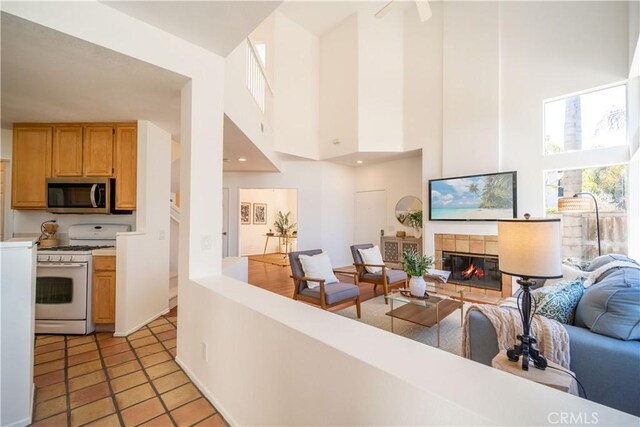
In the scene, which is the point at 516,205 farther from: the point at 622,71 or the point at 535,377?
the point at 535,377

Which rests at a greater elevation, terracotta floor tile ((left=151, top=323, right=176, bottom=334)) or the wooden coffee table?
the wooden coffee table

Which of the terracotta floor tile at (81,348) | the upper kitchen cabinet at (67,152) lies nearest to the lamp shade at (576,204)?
the terracotta floor tile at (81,348)

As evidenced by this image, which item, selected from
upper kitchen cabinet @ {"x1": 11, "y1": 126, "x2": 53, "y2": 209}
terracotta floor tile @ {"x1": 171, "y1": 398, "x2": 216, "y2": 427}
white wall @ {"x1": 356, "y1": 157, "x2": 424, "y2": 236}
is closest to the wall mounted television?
white wall @ {"x1": 356, "y1": 157, "x2": 424, "y2": 236}

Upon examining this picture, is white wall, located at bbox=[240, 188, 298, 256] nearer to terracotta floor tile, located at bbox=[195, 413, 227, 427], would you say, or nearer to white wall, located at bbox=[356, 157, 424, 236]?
white wall, located at bbox=[356, 157, 424, 236]

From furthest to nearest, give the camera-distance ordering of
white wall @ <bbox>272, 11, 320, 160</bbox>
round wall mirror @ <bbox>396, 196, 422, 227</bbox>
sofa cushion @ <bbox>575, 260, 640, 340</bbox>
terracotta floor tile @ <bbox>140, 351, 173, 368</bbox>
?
round wall mirror @ <bbox>396, 196, 422, 227</bbox> → white wall @ <bbox>272, 11, 320, 160</bbox> → terracotta floor tile @ <bbox>140, 351, 173, 368</bbox> → sofa cushion @ <bbox>575, 260, 640, 340</bbox>

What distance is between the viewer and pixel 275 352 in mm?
1240

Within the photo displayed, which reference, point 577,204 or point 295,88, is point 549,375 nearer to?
point 577,204

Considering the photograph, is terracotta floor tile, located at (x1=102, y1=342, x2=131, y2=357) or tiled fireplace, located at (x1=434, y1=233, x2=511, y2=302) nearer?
terracotta floor tile, located at (x1=102, y1=342, x2=131, y2=357)

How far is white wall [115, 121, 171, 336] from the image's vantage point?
274cm

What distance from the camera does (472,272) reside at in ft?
15.8

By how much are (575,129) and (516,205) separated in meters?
1.32

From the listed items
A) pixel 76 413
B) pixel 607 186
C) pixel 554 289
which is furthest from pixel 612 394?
pixel 607 186

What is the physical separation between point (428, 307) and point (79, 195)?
4.24 meters

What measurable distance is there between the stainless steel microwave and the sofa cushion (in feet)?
14.6
